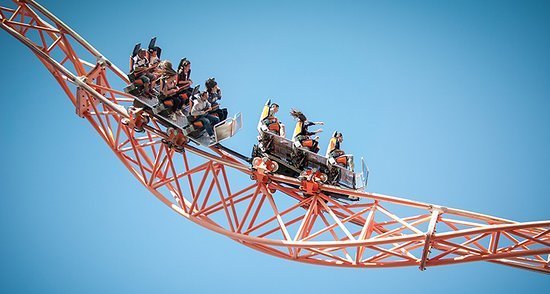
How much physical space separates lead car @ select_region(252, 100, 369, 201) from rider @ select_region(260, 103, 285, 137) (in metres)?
0.07

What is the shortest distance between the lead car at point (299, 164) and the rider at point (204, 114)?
1.07 meters

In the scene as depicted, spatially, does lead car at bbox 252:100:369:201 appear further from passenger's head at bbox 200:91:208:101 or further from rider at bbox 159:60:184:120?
rider at bbox 159:60:184:120

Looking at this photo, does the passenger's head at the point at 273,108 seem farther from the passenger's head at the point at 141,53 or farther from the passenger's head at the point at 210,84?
the passenger's head at the point at 141,53

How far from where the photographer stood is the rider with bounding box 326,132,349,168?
65.2 ft

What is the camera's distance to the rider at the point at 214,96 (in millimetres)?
20312

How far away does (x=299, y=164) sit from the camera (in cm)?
2017

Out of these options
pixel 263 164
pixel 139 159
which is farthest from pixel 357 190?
pixel 139 159

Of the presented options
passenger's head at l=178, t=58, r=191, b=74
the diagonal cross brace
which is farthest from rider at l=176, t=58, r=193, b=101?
the diagonal cross brace

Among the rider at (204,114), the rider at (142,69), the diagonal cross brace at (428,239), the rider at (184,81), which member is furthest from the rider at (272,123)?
the diagonal cross brace at (428,239)

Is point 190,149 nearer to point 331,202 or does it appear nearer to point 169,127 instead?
point 169,127

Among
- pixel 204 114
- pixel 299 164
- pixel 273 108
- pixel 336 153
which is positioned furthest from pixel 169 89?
pixel 336 153

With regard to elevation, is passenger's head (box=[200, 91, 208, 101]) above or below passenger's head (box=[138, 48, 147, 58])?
below

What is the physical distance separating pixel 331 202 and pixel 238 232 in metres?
2.16

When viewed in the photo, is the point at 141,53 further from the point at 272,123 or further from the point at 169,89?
the point at 272,123
